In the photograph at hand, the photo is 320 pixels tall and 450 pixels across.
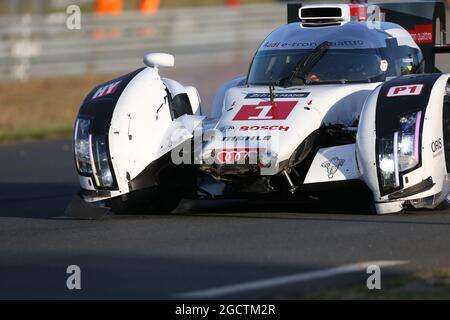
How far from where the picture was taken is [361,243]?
27.2 ft

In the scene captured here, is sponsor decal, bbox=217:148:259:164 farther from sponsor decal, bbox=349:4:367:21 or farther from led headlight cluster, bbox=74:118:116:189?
sponsor decal, bbox=349:4:367:21

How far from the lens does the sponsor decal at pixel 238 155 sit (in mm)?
9484

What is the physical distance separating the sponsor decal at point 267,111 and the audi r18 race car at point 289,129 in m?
0.01

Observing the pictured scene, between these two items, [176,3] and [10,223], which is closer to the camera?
[10,223]

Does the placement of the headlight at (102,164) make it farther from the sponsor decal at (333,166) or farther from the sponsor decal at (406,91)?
the sponsor decal at (406,91)

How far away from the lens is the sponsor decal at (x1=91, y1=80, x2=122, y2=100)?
10.4 meters

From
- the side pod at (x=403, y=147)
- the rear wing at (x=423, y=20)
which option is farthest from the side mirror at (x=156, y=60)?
the side pod at (x=403, y=147)

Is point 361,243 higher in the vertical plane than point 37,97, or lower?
higher

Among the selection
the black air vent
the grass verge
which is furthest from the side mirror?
the grass verge

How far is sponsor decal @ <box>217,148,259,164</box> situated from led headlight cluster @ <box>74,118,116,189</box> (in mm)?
1012
